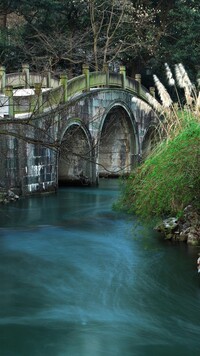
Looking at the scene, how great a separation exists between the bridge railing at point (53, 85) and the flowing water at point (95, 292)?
12.9ft

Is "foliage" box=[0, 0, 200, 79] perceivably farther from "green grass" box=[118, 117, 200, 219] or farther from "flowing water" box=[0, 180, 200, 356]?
"green grass" box=[118, 117, 200, 219]

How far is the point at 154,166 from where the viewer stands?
979 centimetres

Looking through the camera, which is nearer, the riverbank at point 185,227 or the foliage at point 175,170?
the foliage at point 175,170

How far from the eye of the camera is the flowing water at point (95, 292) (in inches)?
246

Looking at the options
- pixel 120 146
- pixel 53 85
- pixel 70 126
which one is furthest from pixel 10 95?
pixel 120 146

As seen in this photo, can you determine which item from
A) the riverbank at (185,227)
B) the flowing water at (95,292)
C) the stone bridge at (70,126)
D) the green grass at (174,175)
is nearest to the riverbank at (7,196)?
the stone bridge at (70,126)

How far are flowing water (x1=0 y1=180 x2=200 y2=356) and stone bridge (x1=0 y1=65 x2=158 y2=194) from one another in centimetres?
145

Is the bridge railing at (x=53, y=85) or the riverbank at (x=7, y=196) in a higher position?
the bridge railing at (x=53, y=85)

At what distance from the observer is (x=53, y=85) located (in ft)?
65.8

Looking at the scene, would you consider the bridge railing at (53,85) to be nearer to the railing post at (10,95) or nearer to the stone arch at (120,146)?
the railing post at (10,95)

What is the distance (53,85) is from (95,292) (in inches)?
517

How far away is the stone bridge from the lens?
14977mm

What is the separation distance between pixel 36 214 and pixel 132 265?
5237mm

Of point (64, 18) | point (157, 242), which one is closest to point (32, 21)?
point (64, 18)
